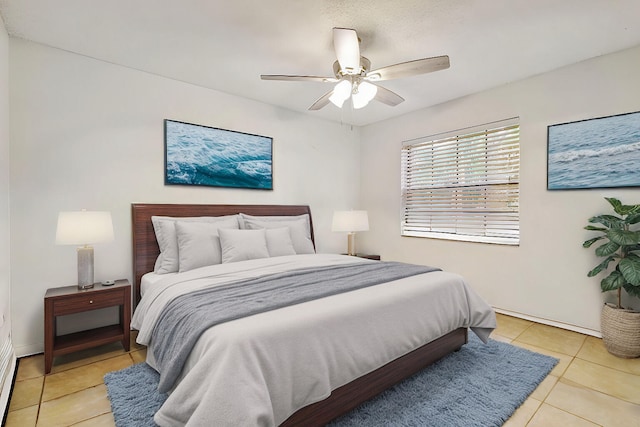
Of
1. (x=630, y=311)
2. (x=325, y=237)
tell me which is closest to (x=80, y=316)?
(x=325, y=237)

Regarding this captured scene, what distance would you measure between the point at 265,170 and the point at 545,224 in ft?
10.3

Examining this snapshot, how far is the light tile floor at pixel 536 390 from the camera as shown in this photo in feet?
5.77

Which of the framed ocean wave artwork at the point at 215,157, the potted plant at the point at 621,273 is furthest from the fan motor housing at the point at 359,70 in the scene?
the potted plant at the point at 621,273

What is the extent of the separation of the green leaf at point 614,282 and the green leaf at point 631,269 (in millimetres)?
94

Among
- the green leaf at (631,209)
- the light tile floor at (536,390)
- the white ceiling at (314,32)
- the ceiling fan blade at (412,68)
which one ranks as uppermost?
the white ceiling at (314,32)

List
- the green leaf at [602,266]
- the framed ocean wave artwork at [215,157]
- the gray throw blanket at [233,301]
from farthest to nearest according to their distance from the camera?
the framed ocean wave artwork at [215,157] → the green leaf at [602,266] → the gray throw blanket at [233,301]

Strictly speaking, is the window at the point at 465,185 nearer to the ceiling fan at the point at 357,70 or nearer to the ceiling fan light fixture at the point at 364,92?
the ceiling fan at the point at 357,70

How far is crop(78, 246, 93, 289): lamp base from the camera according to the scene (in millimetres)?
2455

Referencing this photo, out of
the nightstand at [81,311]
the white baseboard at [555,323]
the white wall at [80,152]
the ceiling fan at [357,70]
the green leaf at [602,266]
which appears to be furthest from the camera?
the white baseboard at [555,323]

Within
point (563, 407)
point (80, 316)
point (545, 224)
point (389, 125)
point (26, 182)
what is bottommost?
point (563, 407)

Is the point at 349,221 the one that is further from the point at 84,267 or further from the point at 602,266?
the point at 84,267

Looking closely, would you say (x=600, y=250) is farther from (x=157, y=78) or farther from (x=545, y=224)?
(x=157, y=78)

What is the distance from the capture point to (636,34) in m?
2.43

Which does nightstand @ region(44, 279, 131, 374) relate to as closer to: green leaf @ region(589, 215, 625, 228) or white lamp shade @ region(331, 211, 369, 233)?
white lamp shade @ region(331, 211, 369, 233)
